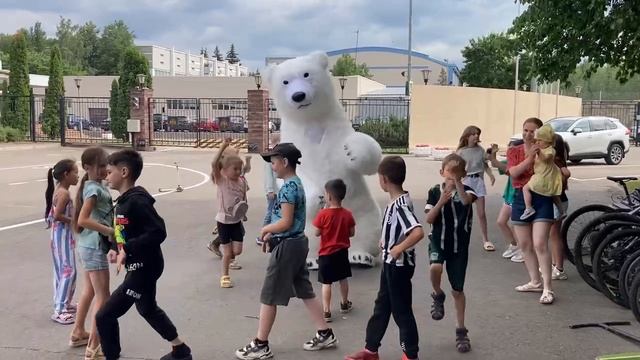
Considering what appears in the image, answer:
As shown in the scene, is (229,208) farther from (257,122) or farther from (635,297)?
(257,122)

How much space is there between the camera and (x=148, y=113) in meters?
27.2

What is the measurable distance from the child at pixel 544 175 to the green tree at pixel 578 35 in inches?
88.3

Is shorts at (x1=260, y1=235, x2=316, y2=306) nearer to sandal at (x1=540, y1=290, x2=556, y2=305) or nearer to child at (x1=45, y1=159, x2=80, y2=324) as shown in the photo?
child at (x1=45, y1=159, x2=80, y2=324)

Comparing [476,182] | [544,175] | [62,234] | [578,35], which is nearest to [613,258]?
[544,175]

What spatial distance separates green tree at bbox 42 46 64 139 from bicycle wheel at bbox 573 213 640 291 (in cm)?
3019

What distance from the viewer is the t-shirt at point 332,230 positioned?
16.4ft

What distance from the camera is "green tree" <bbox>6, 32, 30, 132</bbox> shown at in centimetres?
3103

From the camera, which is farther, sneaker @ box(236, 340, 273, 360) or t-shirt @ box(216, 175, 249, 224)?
t-shirt @ box(216, 175, 249, 224)

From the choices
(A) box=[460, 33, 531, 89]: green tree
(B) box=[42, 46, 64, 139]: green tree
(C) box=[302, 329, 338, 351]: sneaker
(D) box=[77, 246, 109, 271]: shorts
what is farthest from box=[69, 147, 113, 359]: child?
(A) box=[460, 33, 531, 89]: green tree

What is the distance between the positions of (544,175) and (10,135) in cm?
2911

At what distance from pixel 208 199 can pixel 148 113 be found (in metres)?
16.3

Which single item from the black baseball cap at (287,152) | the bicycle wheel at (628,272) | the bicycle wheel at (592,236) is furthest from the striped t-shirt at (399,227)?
the bicycle wheel at (592,236)

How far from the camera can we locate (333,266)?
502 centimetres

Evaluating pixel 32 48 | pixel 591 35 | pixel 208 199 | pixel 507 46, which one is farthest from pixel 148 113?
pixel 32 48
